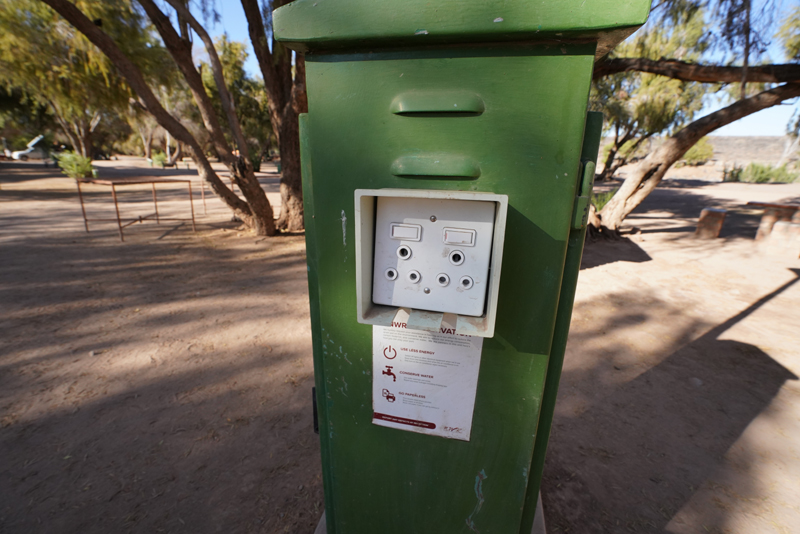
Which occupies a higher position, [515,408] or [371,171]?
[371,171]

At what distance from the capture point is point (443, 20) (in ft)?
3.14

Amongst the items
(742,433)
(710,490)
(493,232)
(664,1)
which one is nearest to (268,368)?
(493,232)

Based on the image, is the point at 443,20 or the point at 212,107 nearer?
the point at 443,20

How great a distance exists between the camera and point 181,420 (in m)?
2.72

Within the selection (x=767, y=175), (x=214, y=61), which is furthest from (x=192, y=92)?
(x=767, y=175)

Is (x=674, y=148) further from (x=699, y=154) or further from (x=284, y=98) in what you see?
(x=699, y=154)

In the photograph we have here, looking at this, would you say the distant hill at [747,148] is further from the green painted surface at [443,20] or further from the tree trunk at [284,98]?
the green painted surface at [443,20]

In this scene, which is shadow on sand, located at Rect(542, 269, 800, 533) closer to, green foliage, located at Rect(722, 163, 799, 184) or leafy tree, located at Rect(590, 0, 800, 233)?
leafy tree, located at Rect(590, 0, 800, 233)

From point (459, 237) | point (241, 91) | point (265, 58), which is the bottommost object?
point (459, 237)

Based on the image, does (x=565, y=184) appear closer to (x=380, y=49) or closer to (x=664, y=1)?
(x=380, y=49)

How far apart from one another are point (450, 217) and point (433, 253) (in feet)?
0.35

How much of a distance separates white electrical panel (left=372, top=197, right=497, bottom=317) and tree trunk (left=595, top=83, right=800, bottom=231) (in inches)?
314

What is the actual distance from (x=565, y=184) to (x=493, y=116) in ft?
0.84

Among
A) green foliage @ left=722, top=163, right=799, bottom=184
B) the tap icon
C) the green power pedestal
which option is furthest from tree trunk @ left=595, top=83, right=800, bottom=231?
green foliage @ left=722, top=163, right=799, bottom=184
